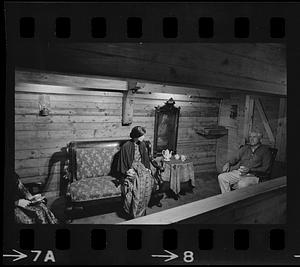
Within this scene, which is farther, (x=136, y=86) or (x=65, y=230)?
(x=136, y=86)

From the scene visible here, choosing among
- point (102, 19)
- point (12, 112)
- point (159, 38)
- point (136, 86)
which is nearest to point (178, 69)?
point (159, 38)

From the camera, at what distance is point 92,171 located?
2.56 m

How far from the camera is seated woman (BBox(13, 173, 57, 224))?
71.8 inches

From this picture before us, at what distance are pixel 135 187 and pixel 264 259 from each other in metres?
1.22

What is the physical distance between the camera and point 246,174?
2.58m

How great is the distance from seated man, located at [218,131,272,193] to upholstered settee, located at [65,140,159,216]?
779mm

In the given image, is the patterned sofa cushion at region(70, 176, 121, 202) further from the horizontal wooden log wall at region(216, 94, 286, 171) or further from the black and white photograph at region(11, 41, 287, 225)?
the horizontal wooden log wall at region(216, 94, 286, 171)

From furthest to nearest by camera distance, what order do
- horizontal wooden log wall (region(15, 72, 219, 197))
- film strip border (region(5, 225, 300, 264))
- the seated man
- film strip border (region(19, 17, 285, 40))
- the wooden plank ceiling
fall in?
the seated man < horizontal wooden log wall (region(15, 72, 219, 197)) < film strip border (region(5, 225, 300, 264)) < film strip border (region(19, 17, 285, 40)) < the wooden plank ceiling

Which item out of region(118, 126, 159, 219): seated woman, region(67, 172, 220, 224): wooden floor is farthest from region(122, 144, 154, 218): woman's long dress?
region(67, 172, 220, 224): wooden floor

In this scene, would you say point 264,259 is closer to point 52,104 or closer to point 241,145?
point 241,145

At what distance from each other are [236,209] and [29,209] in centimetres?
167

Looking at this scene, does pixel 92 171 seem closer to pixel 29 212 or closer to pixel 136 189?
pixel 136 189

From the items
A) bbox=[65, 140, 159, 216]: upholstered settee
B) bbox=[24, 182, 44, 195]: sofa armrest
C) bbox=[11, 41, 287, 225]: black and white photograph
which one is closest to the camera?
bbox=[11, 41, 287, 225]: black and white photograph

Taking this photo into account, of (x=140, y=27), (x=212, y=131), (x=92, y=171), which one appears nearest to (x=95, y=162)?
(x=92, y=171)
